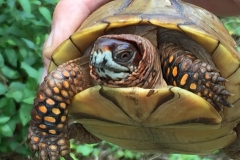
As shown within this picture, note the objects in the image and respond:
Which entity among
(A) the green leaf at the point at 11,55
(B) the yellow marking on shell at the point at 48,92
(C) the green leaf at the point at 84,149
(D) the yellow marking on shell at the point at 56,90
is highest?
(D) the yellow marking on shell at the point at 56,90

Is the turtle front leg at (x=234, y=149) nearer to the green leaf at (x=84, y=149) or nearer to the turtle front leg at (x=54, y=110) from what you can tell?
the turtle front leg at (x=54, y=110)

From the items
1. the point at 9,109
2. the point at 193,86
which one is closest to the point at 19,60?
the point at 9,109

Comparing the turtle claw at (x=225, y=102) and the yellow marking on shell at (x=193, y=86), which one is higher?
the yellow marking on shell at (x=193, y=86)

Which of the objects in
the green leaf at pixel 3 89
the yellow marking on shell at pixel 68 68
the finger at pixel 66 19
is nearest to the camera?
the yellow marking on shell at pixel 68 68

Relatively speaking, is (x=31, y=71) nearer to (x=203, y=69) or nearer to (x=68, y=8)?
(x=68, y=8)

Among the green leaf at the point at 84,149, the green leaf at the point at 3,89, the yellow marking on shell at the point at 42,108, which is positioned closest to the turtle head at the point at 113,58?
the yellow marking on shell at the point at 42,108

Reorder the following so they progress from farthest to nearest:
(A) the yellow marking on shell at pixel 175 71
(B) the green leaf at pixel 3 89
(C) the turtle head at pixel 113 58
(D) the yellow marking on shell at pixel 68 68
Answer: (B) the green leaf at pixel 3 89, (D) the yellow marking on shell at pixel 68 68, (A) the yellow marking on shell at pixel 175 71, (C) the turtle head at pixel 113 58

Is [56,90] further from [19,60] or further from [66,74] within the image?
[19,60]

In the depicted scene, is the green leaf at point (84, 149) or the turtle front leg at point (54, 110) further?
the green leaf at point (84, 149)
